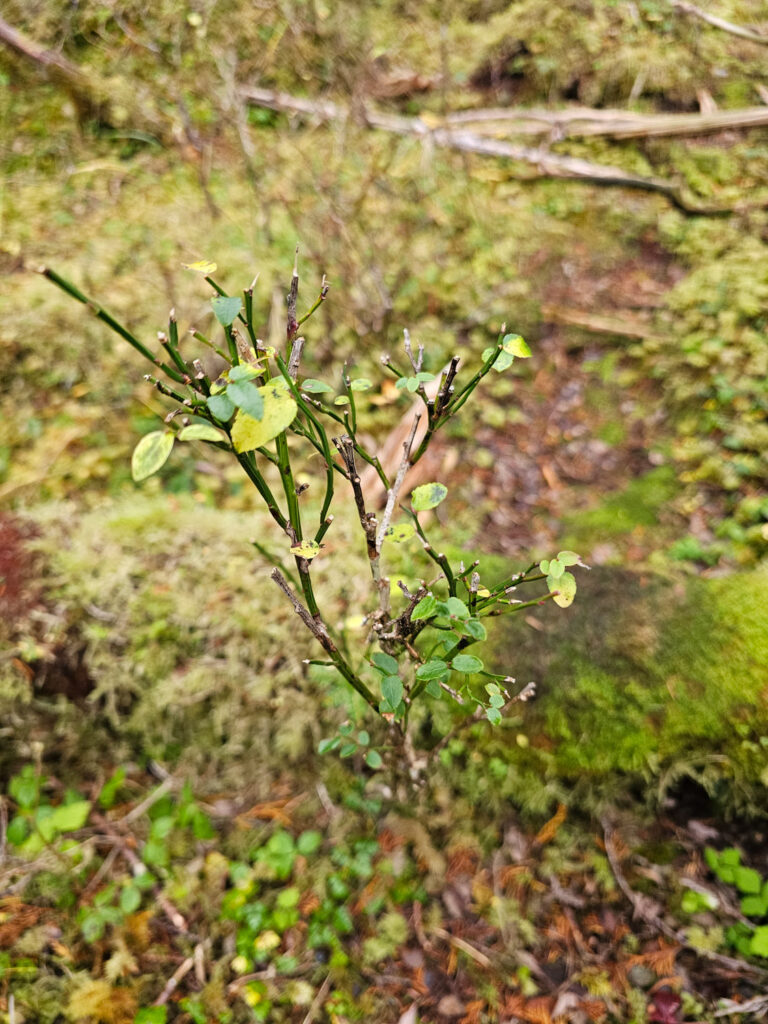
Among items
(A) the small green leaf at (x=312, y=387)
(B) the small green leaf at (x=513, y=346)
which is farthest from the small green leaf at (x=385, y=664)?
(B) the small green leaf at (x=513, y=346)

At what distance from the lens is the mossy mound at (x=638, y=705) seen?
1944mm

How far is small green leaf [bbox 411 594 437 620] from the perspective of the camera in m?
1.14

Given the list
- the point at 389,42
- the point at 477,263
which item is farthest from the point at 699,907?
the point at 389,42

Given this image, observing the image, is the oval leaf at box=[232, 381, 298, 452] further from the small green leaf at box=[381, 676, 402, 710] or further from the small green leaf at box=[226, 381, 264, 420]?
the small green leaf at box=[381, 676, 402, 710]

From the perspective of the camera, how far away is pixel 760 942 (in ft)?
6.06

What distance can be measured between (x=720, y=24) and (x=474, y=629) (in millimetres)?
5962

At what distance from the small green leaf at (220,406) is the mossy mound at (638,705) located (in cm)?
166

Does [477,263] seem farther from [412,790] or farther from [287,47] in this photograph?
[412,790]

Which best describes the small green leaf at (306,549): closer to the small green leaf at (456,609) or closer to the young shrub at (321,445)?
the young shrub at (321,445)

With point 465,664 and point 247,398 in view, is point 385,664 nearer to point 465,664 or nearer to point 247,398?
point 465,664

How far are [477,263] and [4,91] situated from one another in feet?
16.6

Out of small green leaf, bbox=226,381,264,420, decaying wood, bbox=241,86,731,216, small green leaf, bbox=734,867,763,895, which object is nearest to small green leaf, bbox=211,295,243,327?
small green leaf, bbox=226,381,264,420

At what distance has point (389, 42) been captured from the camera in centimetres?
584

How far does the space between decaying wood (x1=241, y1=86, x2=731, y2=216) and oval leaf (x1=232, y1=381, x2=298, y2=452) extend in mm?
4674
